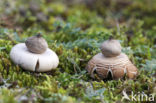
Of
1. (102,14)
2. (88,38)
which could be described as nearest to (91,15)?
(102,14)

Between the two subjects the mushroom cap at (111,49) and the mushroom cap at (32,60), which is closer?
the mushroom cap at (32,60)

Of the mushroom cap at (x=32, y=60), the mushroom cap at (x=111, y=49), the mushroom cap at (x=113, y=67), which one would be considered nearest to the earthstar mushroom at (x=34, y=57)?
the mushroom cap at (x=32, y=60)

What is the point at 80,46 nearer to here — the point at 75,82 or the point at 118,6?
the point at 75,82

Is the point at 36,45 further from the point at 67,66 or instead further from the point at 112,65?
the point at 112,65

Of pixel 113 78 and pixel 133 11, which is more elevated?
pixel 133 11

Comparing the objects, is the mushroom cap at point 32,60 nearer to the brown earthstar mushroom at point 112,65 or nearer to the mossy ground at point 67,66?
the mossy ground at point 67,66

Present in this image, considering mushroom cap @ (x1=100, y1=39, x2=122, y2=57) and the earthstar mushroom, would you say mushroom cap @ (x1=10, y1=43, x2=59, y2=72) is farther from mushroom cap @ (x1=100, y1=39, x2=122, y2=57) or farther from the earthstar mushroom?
mushroom cap @ (x1=100, y1=39, x2=122, y2=57)
